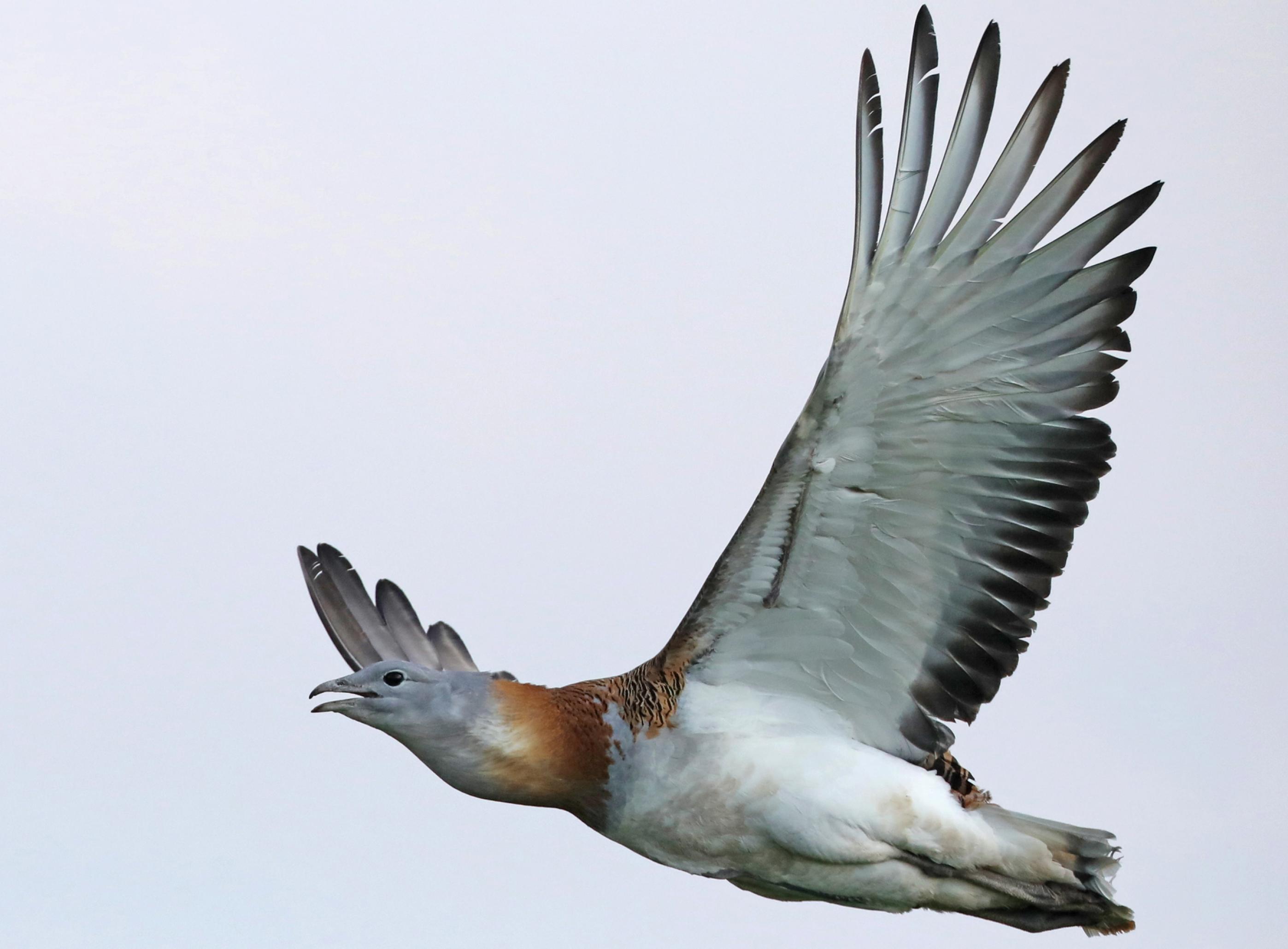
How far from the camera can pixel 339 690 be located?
8164 millimetres

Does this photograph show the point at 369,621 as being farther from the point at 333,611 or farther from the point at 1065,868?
the point at 1065,868

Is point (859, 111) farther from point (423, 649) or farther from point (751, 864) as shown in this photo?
point (423, 649)

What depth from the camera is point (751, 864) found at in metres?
8.42

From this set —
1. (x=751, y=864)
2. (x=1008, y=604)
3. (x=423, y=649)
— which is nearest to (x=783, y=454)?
(x=1008, y=604)

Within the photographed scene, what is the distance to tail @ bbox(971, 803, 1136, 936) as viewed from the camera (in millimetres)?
8602

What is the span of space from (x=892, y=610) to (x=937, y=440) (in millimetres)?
847

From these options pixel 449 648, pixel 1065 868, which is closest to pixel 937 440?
pixel 1065 868

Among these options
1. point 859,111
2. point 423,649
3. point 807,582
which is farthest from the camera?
point 423,649

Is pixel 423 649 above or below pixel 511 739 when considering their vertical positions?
above

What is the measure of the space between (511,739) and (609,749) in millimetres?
442

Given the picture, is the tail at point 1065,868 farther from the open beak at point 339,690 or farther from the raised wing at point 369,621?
the raised wing at point 369,621

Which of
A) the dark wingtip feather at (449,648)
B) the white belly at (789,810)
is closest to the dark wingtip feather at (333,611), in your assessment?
the dark wingtip feather at (449,648)

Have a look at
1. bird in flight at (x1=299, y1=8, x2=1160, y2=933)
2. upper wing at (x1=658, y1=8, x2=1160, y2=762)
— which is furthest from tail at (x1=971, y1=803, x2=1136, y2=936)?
upper wing at (x1=658, y1=8, x2=1160, y2=762)

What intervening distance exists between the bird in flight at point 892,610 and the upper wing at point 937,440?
0.4 inches
